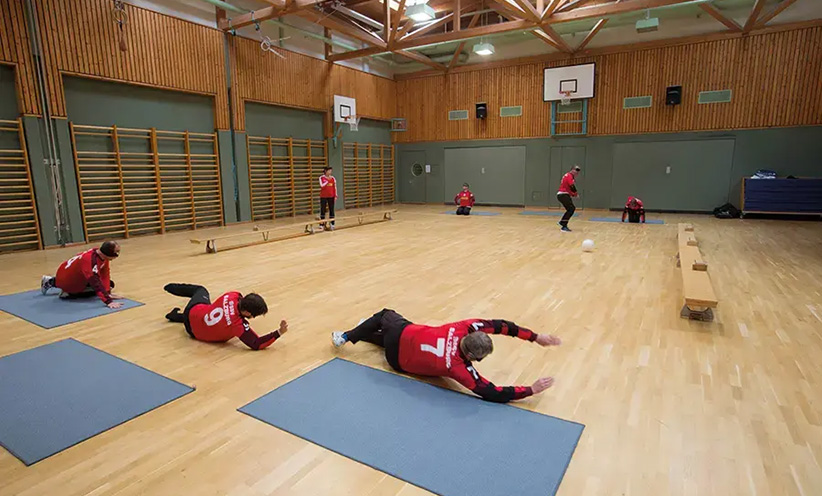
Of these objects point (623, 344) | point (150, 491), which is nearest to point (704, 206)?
point (623, 344)

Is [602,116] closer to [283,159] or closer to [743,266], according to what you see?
[743,266]

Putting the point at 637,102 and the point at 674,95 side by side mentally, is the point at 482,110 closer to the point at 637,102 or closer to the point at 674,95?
the point at 637,102

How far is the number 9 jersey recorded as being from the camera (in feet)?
11.3

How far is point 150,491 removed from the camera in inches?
77.6

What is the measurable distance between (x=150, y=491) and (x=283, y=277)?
3839 mm

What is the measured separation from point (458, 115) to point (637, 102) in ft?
18.1

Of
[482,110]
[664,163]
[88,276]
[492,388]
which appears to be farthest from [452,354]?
[482,110]

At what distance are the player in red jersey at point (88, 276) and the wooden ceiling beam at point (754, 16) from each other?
13.2 metres

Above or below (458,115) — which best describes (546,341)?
below

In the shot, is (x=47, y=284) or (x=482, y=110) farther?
(x=482, y=110)

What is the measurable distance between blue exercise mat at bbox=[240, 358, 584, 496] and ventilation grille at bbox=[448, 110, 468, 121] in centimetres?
1368

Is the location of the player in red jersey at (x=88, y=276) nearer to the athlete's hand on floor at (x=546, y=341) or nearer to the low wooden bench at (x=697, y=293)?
the athlete's hand on floor at (x=546, y=341)

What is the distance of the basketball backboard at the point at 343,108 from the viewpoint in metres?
13.3

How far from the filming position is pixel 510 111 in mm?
14664
